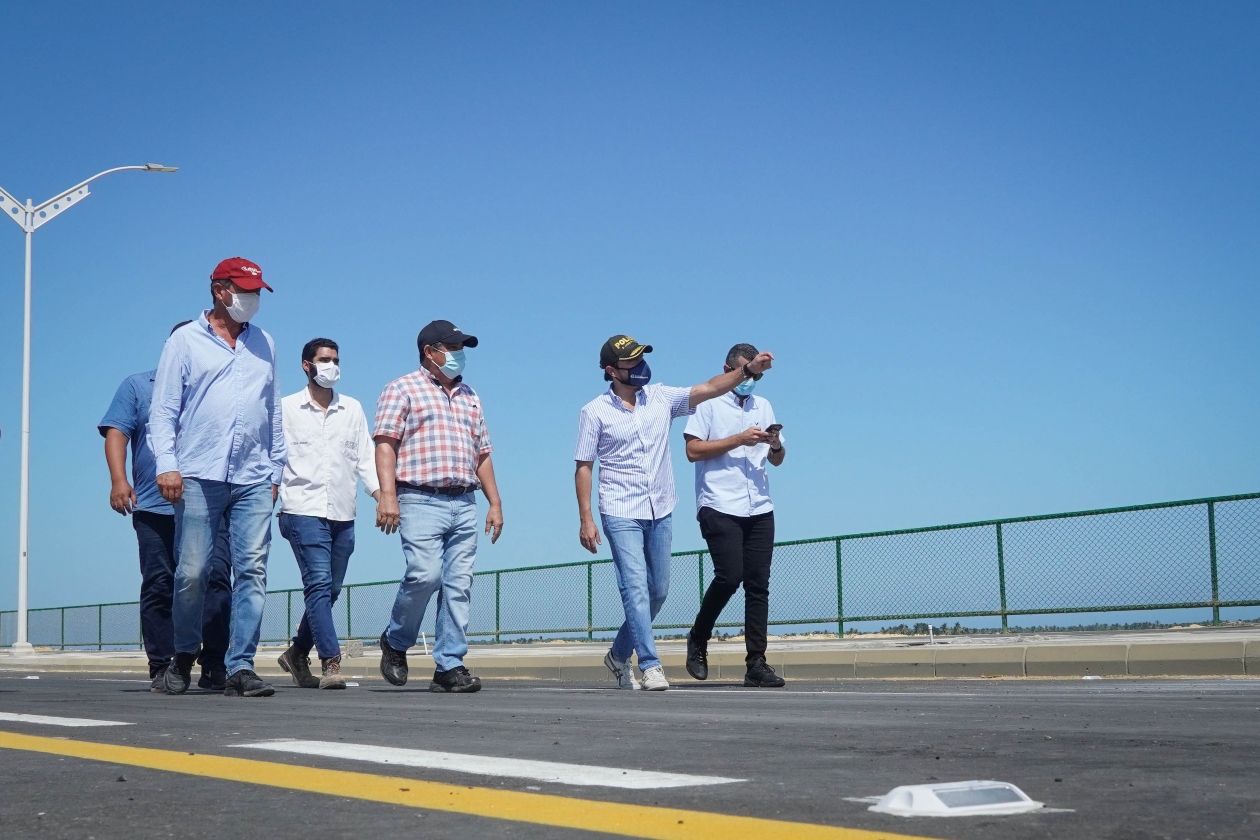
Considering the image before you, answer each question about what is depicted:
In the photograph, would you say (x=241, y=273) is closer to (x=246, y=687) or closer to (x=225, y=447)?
(x=225, y=447)

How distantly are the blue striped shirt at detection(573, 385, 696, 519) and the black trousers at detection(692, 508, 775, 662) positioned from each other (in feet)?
1.53

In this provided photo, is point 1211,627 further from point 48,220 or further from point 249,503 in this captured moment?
point 48,220

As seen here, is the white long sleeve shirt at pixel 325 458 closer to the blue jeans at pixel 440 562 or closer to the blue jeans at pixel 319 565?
the blue jeans at pixel 319 565

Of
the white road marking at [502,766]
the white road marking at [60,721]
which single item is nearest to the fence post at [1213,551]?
the white road marking at [60,721]

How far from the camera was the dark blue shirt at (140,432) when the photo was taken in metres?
8.56

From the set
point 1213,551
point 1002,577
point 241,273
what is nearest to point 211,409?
point 241,273

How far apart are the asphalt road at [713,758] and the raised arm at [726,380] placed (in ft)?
6.51

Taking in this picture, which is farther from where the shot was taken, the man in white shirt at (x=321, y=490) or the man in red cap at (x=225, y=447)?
the man in white shirt at (x=321, y=490)

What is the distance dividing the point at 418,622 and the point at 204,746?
3840mm

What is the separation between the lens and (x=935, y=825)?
266 cm

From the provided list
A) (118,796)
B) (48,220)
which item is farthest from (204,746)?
(48,220)

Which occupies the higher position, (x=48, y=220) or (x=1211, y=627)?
(x=48, y=220)

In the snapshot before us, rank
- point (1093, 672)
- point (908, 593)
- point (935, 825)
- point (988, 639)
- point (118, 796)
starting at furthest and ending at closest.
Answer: point (908, 593) → point (988, 639) → point (1093, 672) → point (118, 796) → point (935, 825)

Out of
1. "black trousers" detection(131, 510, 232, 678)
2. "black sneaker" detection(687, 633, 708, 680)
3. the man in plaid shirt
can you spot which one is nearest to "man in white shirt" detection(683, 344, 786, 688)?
"black sneaker" detection(687, 633, 708, 680)
